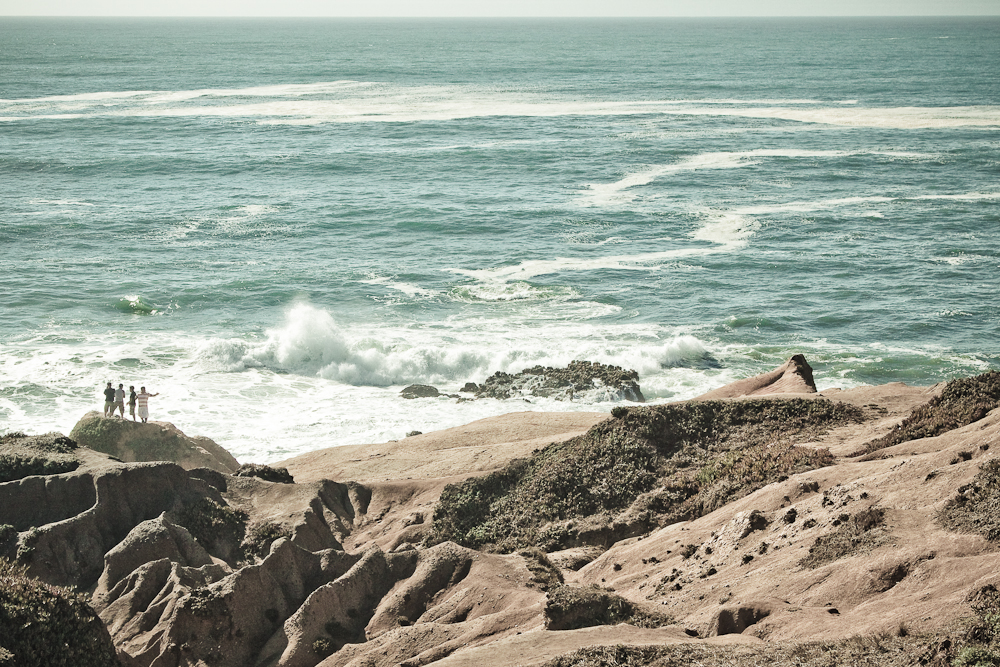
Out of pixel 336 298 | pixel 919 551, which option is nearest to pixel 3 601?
pixel 919 551

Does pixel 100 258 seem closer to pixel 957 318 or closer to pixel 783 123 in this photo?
pixel 957 318

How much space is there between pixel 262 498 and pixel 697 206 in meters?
44.5

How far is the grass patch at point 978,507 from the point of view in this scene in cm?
1173

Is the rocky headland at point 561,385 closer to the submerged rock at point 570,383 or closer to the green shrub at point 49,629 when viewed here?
the submerged rock at point 570,383

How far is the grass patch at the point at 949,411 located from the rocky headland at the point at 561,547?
0.18ft

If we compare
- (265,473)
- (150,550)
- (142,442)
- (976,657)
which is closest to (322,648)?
(150,550)

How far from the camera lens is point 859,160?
231ft

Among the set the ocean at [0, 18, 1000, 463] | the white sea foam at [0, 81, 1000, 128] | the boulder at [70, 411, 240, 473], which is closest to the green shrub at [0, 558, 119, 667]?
the boulder at [70, 411, 240, 473]

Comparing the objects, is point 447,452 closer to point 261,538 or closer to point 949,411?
point 261,538

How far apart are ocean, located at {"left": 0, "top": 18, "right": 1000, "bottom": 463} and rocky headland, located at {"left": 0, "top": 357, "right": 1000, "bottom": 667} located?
1065 centimetres

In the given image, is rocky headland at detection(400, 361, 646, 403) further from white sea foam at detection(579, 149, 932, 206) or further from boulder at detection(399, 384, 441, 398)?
white sea foam at detection(579, 149, 932, 206)

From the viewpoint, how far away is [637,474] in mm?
18766

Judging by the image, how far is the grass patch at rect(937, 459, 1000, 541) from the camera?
1173cm

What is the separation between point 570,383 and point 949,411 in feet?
55.5
